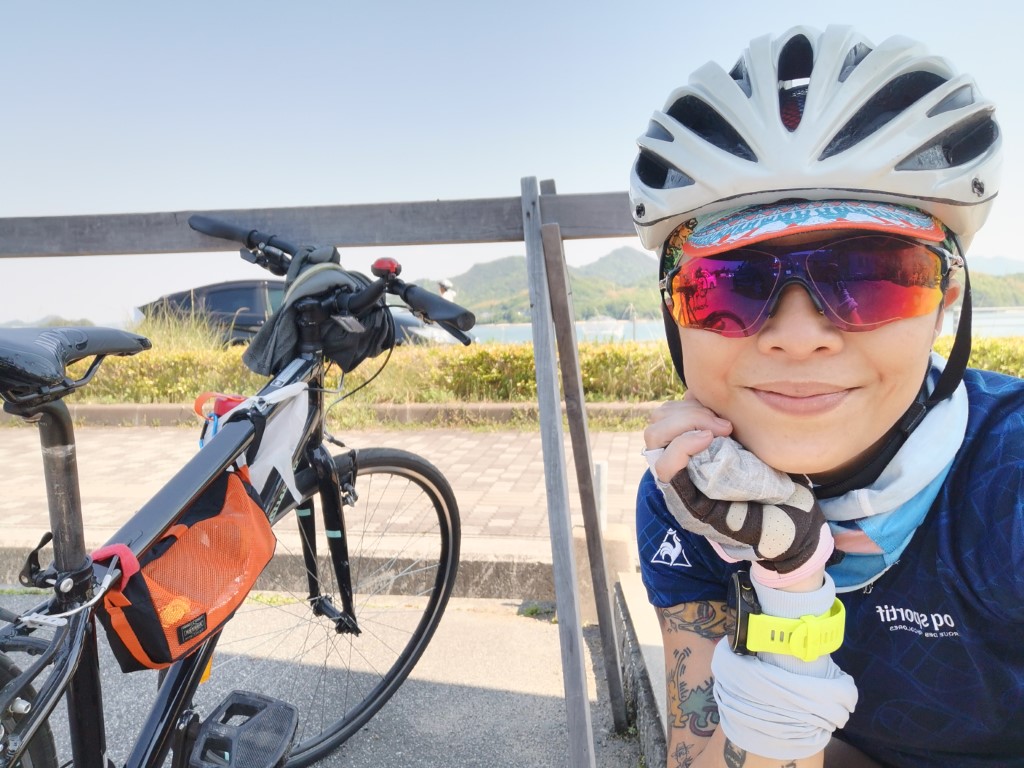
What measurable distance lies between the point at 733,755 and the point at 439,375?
271 inches

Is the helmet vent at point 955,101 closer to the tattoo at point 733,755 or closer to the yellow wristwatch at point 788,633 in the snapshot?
the yellow wristwatch at point 788,633

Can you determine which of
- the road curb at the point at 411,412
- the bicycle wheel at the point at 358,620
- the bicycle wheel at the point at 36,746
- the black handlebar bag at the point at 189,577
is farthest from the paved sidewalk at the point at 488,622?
the road curb at the point at 411,412

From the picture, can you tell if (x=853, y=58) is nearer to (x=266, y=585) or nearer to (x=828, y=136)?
(x=828, y=136)

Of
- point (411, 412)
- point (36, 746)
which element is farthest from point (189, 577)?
point (411, 412)

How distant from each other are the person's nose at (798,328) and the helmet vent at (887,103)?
31cm

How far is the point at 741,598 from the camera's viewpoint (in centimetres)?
102

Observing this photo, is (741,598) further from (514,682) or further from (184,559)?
(514,682)

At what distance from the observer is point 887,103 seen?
3.86ft

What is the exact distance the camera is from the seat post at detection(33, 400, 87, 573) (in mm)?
1223

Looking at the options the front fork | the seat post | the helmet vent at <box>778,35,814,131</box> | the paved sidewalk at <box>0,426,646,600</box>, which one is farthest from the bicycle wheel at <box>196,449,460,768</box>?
the helmet vent at <box>778,35,814,131</box>

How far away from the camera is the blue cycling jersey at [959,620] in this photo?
1.01m

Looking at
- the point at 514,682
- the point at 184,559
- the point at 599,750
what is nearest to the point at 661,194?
the point at 184,559

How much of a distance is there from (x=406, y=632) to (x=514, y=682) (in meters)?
0.56

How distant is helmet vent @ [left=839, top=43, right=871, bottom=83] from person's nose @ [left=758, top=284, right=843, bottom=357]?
A: 0.46m
